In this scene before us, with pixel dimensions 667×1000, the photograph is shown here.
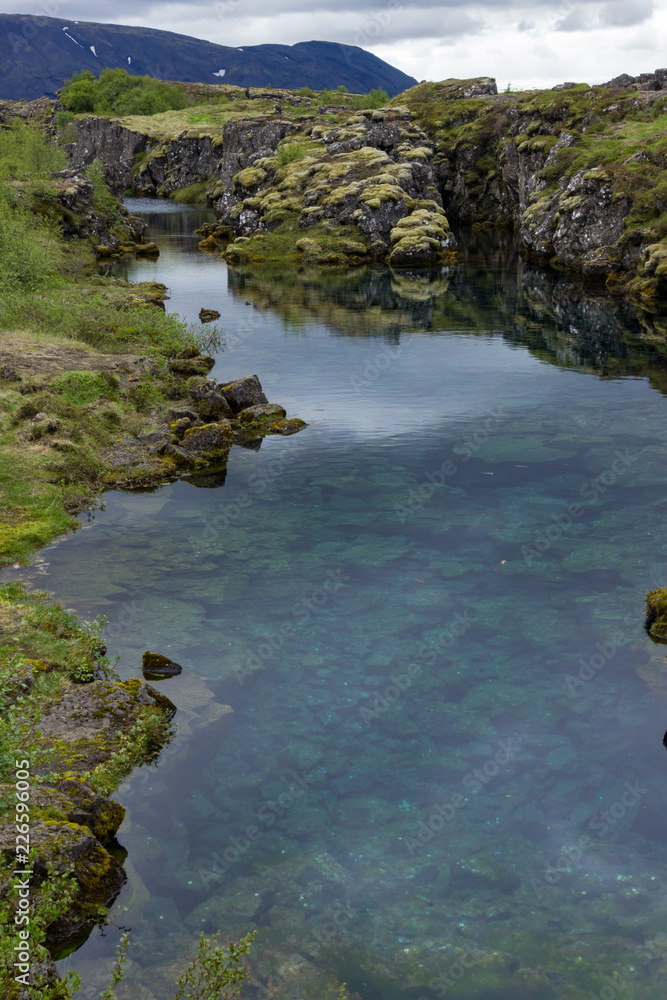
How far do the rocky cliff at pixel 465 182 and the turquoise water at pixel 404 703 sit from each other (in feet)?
149

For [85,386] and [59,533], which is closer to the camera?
[59,533]

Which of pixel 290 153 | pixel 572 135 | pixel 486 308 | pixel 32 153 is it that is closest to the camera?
pixel 486 308

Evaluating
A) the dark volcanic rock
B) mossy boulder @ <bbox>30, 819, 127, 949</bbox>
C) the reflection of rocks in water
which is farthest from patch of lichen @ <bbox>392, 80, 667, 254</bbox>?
mossy boulder @ <bbox>30, 819, 127, 949</bbox>

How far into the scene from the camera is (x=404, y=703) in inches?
773

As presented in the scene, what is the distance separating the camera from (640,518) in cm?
2911

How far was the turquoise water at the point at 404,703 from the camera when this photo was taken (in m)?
13.7

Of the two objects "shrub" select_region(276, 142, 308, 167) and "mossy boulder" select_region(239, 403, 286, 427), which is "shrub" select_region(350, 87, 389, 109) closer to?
"shrub" select_region(276, 142, 308, 167)

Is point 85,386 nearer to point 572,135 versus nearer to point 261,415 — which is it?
point 261,415

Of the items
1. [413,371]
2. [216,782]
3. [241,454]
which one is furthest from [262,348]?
[216,782]

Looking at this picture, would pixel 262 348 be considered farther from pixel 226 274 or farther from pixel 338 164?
pixel 338 164

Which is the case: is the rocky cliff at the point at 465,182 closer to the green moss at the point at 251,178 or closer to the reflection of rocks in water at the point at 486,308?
the green moss at the point at 251,178

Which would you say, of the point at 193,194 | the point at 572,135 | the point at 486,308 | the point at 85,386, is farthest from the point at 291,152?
the point at 85,386

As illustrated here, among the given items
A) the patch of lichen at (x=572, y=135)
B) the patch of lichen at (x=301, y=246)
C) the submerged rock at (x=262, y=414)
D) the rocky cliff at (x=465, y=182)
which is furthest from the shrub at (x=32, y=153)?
the submerged rock at (x=262, y=414)

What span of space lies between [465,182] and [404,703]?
134 metres
